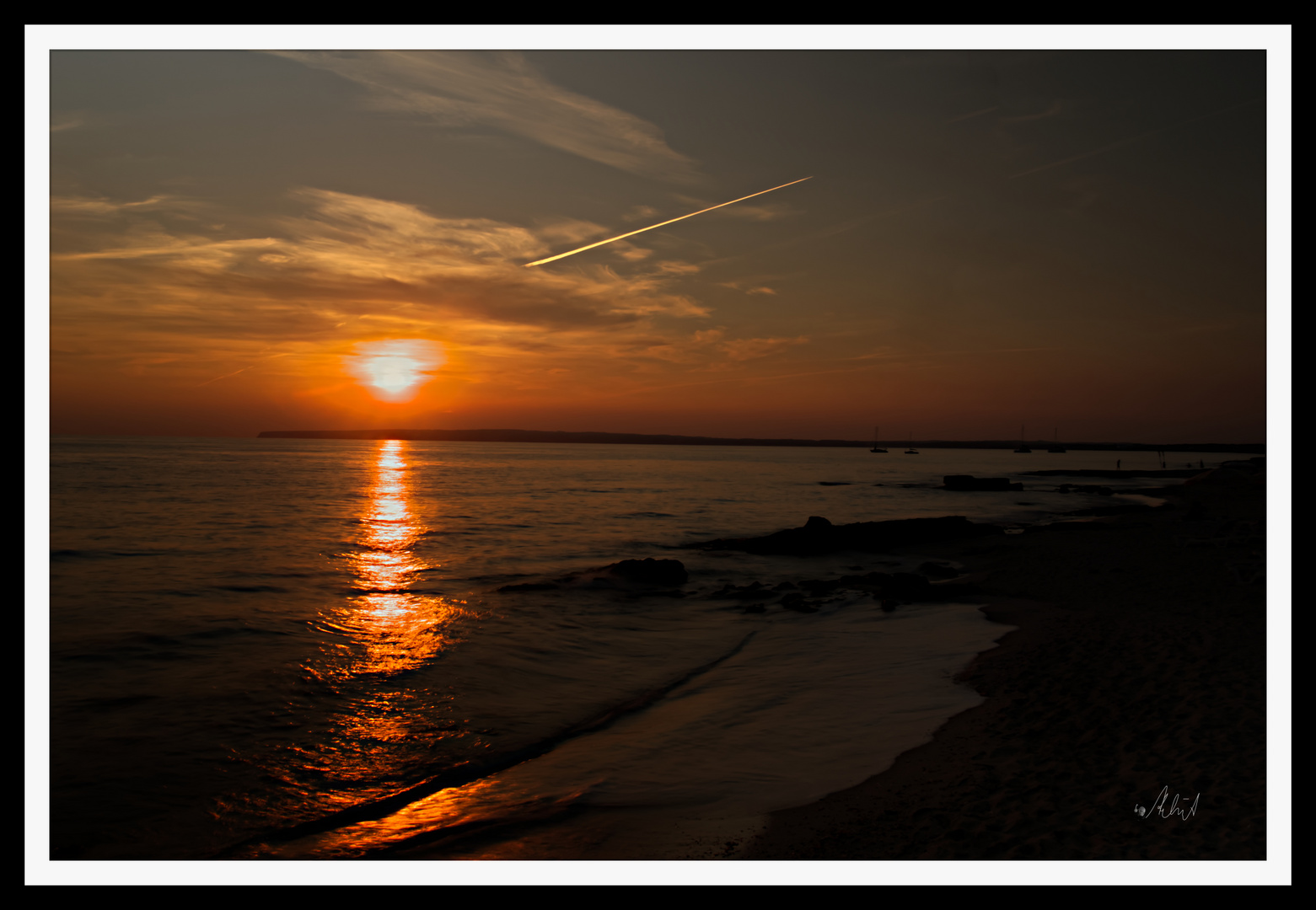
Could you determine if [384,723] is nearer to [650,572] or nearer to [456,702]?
[456,702]

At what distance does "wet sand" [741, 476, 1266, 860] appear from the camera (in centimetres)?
570

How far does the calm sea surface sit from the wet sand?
0.58 m

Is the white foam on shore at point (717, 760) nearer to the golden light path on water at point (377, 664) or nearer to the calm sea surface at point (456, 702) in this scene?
the calm sea surface at point (456, 702)

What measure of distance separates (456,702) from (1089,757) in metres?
8.78

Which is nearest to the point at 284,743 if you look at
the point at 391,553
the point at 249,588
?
the point at 249,588

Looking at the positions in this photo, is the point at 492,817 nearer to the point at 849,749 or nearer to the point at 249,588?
the point at 849,749

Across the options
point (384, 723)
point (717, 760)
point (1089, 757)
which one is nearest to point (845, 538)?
point (1089, 757)

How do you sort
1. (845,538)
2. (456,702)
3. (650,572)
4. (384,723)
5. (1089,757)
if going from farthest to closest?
(845,538)
(650,572)
(456,702)
(384,723)
(1089,757)

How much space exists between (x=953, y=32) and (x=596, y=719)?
9492 mm

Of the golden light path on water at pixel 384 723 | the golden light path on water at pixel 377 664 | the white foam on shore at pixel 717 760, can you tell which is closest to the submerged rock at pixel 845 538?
the golden light path on water at pixel 377 664

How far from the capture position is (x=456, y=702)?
35.4ft

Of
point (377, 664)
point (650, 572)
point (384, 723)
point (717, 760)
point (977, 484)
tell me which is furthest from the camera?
point (977, 484)
